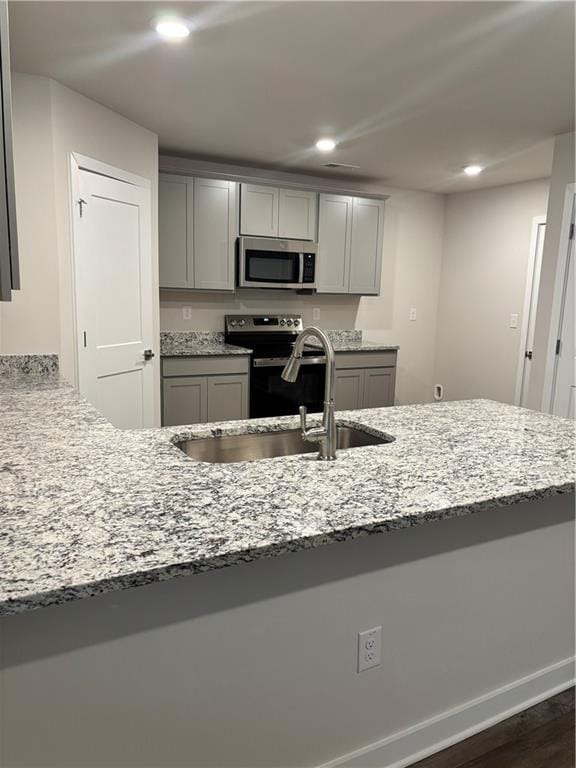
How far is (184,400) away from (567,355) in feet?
8.96

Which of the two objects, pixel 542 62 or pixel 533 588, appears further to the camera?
pixel 542 62

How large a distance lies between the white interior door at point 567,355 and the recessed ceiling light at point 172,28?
8.70 feet

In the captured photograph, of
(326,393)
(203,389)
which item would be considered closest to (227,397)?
(203,389)

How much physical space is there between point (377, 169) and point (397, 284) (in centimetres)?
136

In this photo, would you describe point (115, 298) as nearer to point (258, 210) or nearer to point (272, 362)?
point (272, 362)

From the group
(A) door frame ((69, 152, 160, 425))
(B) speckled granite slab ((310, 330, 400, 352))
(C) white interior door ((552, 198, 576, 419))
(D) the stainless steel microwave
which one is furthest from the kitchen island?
(B) speckled granite slab ((310, 330, 400, 352))

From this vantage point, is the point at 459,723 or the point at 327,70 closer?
the point at 459,723

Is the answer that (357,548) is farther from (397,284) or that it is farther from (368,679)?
(397,284)

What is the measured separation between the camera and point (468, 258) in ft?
17.6

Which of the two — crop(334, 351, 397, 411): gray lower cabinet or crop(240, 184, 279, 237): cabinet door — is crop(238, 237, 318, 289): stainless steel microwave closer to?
crop(240, 184, 279, 237): cabinet door

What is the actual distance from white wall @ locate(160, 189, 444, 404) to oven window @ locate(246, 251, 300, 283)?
1.20 ft

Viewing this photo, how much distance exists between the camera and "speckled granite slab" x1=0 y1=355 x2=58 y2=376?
9.12 ft

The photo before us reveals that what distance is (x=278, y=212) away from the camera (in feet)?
14.7

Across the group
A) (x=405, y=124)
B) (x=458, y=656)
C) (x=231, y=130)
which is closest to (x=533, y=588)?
(x=458, y=656)
